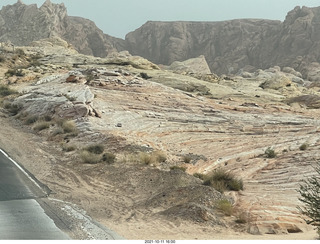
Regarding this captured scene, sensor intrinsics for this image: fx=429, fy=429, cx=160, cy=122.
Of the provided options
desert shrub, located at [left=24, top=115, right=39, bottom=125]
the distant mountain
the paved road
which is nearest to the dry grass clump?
the paved road

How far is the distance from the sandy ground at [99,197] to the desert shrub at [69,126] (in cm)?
151

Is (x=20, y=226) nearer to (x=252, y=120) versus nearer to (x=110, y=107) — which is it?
(x=110, y=107)

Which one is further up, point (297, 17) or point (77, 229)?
point (297, 17)

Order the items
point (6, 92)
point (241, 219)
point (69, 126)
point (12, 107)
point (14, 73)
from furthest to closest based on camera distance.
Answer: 1. point (14, 73)
2. point (6, 92)
3. point (12, 107)
4. point (69, 126)
5. point (241, 219)

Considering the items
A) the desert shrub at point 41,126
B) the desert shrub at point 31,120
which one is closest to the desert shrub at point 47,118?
the desert shrub at point 31,120

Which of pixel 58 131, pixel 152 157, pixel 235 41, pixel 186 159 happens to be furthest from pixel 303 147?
pixel 235 41

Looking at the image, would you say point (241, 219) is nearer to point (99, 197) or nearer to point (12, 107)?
point (99, 197)

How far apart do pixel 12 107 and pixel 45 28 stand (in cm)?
9350

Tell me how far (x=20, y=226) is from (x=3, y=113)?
23.6 metres

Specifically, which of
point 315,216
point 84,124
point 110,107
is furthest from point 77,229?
point 110,107

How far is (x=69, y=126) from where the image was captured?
84.0ft

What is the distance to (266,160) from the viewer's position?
2158 centimetres

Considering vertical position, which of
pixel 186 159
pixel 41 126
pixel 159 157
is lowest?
pixel 186 159

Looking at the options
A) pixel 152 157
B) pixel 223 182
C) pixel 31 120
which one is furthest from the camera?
pixel 31 120
